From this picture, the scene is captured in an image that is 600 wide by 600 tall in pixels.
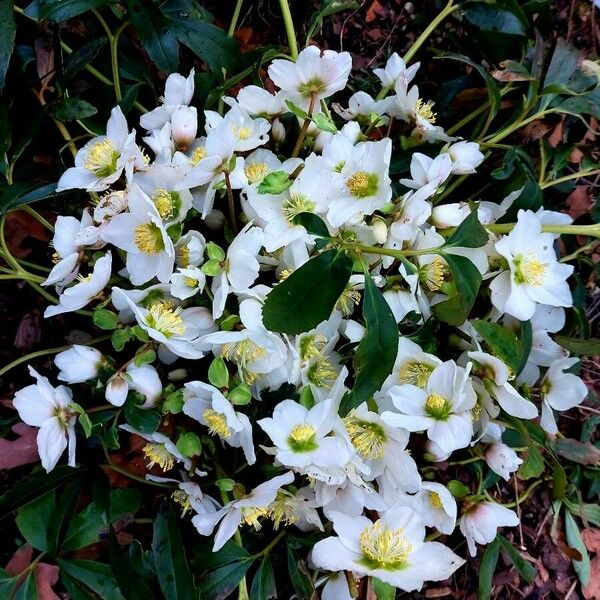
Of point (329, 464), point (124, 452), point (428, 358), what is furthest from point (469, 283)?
point (124, 452)

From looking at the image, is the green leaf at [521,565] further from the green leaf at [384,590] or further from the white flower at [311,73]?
the white flower at [311,73]

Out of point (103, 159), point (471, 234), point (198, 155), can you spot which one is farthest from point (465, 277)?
point (103, 159)

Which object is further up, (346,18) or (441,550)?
(346,18)

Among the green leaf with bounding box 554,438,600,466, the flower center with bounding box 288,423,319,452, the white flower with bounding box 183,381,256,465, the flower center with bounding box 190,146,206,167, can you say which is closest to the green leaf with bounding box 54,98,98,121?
the flower center with bounding box 190,146,206,167

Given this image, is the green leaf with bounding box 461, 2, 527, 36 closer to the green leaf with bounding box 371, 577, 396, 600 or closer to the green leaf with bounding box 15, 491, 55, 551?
the green leaf with bounding box 371, 577, 396, 600

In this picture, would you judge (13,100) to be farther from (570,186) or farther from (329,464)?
(570,186)

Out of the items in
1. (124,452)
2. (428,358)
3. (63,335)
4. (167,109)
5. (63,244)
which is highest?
(167,109)

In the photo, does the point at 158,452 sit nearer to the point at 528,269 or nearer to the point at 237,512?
the point at 237,512

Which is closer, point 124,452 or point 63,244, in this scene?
point 63,244
